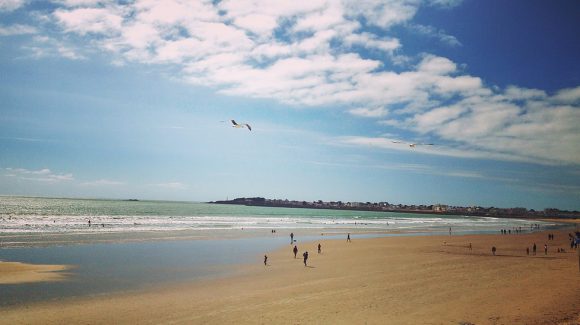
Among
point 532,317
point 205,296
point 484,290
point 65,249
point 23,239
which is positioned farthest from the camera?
point 23,239

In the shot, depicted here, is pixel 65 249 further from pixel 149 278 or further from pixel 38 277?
pixel 149 278

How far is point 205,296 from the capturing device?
54.3 ft

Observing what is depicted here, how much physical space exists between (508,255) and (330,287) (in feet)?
73.5

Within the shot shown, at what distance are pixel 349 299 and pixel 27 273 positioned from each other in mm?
17880

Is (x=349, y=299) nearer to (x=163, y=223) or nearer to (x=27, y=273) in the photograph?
(x=27, y=273)

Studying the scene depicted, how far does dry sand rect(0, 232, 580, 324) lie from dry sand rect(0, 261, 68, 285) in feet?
17.6

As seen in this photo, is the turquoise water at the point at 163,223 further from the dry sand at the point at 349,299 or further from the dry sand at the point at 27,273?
the dry sand at the point at 349,299

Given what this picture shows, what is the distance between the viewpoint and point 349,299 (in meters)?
16.1

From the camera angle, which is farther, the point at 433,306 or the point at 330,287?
the point at 330,287

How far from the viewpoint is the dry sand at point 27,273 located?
19000 millimetres

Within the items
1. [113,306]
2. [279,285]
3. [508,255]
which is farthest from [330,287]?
[508,255]

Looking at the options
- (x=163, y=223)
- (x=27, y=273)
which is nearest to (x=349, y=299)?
(x=27, y=273)

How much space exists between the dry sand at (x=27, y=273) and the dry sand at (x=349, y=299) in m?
5.37

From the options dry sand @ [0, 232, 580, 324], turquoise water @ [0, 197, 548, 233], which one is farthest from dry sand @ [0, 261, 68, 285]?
turquoise water @ [0, 197, 548, 233]
